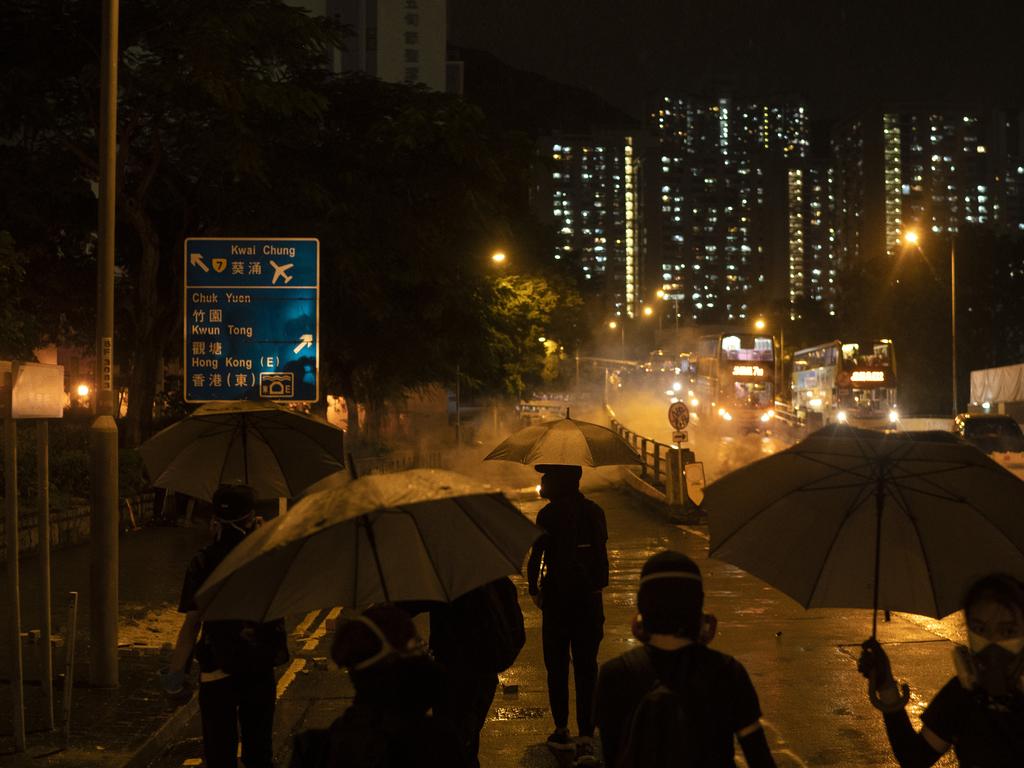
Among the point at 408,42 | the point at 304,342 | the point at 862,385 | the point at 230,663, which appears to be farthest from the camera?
the point at 408,42

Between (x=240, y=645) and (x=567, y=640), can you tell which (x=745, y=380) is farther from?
(x=240, y=645)

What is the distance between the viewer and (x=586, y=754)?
7.18m

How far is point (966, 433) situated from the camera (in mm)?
36781

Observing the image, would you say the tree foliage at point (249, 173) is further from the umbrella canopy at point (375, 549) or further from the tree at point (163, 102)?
the umbrella canopy at point (375, 549)

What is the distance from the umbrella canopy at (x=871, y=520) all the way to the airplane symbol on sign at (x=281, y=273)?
31.7ft

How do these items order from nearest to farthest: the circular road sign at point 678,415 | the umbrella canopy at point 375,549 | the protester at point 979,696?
the protester at point 979,696, the umbrella canopy at point 375,549, the circular road sign at point 678,415

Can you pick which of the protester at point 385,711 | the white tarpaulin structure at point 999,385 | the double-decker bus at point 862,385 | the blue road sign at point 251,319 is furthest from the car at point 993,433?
the protester at point 385,711

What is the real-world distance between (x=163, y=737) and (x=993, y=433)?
33.9 metres

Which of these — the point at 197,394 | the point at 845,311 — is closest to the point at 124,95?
the point at 197,394

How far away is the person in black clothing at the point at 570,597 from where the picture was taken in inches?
285

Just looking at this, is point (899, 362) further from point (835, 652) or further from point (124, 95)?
point (835, 652)

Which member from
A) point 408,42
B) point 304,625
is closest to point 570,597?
point 304,625

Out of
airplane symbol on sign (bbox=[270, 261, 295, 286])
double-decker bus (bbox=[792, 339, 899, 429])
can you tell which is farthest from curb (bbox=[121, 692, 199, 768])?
double-decker bus (bbox=[792, 339, 899, 429])

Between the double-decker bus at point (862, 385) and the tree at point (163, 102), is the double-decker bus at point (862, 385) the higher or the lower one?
the lower one
